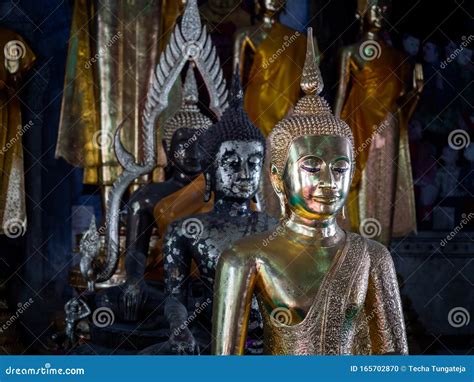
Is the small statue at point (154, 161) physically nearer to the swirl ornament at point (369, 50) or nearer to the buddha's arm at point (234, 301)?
the buddha's arm at point (234, 301)

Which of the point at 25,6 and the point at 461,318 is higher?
the point at 461,318

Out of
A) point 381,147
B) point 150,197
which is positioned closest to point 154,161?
point 150,197

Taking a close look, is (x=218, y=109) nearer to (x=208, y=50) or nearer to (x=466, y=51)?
(x=208, y=50)

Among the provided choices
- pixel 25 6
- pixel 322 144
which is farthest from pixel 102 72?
pixel 322 144

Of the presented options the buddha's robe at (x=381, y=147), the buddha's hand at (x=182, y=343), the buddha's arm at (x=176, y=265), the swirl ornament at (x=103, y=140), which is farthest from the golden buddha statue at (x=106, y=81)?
the buddha's hand at (x=182, y=343)

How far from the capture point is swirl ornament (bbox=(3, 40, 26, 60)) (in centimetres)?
459

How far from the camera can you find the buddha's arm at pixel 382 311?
6.50 feet

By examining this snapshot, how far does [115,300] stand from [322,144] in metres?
1.40

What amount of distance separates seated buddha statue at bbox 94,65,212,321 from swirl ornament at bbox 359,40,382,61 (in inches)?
60.1

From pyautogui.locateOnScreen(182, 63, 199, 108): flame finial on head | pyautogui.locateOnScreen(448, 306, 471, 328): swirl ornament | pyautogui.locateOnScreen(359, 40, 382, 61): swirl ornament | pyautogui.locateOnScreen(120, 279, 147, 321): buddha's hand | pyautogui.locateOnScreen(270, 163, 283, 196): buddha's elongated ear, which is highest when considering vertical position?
pyautogui.locateOnScreen(359, 40, 382, 61): swirl ornament

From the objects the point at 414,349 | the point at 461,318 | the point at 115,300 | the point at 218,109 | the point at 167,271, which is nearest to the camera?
the point at 167,271

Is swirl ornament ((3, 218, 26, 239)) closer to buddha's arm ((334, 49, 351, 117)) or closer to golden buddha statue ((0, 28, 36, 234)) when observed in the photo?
golden buddha statue ((0, 28, 36, 234))

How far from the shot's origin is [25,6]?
489cm

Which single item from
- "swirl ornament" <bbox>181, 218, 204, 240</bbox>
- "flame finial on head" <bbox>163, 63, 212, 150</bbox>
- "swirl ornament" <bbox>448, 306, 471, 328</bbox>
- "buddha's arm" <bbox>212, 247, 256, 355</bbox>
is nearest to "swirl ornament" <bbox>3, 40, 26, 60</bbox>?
"flame finial on head" <bbox>163, 63, 212, 150</bbox>
